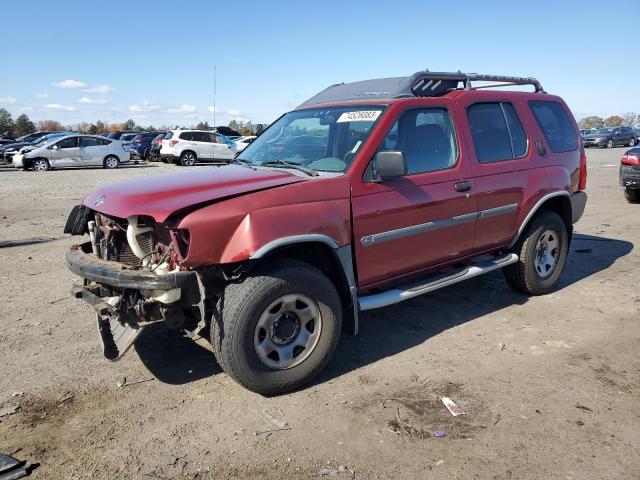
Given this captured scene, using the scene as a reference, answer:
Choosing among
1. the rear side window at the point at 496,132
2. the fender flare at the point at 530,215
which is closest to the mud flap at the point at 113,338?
the rear side window at the point at 496,132

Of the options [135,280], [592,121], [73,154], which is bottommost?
[135,280]

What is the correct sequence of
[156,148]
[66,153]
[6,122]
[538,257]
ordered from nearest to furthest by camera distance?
[538,257] → [66,153] → [156,148] → [6,122]

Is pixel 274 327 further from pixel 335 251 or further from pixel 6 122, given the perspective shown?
pixel 6 122

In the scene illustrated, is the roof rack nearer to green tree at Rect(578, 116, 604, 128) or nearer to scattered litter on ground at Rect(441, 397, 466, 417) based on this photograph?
scattered litter on ground at Rect(441, 397, 466, 417)

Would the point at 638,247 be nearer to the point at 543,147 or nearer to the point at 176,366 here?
the point at 543,147

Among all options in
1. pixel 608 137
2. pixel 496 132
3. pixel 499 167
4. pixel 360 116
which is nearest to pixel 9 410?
pixel 360 116

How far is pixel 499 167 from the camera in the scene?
4949mm

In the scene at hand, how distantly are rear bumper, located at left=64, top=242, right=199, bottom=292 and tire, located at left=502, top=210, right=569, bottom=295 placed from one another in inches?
139

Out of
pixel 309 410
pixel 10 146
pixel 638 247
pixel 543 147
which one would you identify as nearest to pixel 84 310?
pixel 309 410

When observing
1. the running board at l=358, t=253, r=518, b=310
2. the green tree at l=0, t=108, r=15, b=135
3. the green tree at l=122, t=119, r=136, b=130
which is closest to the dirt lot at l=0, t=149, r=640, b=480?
the running board at l=358, t=253, r=518, b=310

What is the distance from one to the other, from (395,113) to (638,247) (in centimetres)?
543

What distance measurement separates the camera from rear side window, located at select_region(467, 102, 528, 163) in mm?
4871

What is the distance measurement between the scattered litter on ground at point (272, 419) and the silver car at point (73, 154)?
2251cm

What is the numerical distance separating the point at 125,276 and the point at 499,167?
341cm
